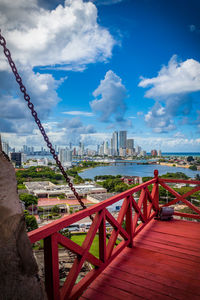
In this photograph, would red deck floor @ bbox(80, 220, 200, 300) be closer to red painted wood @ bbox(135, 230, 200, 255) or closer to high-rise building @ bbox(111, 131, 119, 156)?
red painted wood @ bbox(135, 230, 200, 255)

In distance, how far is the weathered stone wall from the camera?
2.52 ft

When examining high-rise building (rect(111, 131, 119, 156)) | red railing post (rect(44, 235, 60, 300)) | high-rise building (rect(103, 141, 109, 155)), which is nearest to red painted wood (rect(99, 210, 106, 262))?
red railing post (rect(44, 235, 60, 300))

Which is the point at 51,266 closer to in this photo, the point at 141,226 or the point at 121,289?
the point at 121,289

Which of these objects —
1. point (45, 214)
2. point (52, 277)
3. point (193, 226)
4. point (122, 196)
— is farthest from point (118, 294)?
point (45, 214)

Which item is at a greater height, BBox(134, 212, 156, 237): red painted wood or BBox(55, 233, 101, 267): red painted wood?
BBox(55, 233, 101, 267): red painted wood

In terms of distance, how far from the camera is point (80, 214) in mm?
1564

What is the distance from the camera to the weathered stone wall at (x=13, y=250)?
770 mm

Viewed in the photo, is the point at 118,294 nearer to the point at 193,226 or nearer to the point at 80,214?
the point at 80,214

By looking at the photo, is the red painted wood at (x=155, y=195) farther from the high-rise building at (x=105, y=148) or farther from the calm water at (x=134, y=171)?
the high-rise building at (x=105, y=148)

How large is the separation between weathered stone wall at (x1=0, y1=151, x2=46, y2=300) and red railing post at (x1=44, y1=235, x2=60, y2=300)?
1.41 feet

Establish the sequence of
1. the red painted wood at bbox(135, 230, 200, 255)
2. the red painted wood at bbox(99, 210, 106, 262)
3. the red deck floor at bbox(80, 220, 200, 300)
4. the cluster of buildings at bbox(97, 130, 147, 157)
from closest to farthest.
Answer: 1. the red deck floor at bbox(80, 220, 200, 300)
2. the red painted wood at bbox(99, 210, 106, 262)
3. the red painted wood at bbox(135, 230, 200, 255)
4. the cluster of buildings at bbox(97, 130, 147, 157)

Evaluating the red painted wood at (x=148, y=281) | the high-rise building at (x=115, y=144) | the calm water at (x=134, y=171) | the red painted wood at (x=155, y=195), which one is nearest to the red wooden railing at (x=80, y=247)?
the red painted wood at (x=148, y=281)

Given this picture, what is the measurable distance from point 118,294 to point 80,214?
748 mm

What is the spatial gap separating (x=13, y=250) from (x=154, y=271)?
169 cm
